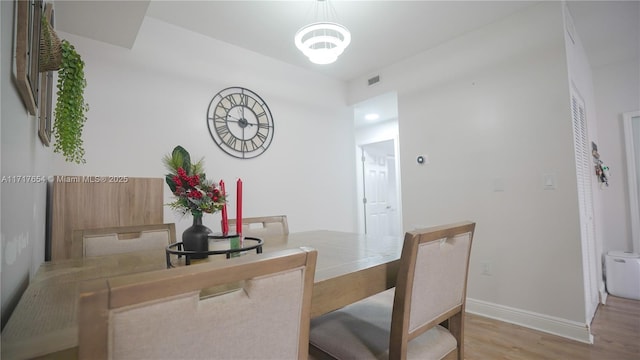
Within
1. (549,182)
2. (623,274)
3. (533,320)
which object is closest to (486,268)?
(533,320)

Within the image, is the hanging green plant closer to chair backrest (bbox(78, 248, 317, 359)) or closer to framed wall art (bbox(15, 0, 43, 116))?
framed wall art (bbox(15, 0, 43, 116))

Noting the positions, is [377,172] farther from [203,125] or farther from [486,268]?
[203,125]

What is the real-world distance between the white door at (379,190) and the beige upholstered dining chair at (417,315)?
3.98 m

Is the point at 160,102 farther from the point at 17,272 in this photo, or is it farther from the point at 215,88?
the point at 17,272

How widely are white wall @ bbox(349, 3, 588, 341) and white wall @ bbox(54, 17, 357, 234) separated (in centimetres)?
106

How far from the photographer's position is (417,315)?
92 centimetres

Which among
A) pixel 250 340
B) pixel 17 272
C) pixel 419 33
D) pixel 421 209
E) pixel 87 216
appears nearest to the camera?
pixel 250 340

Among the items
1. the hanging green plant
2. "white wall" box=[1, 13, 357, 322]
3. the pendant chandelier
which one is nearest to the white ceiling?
"white wall" box=[1, 13, 357, 322]

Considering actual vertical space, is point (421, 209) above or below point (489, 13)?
below

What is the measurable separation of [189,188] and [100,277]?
1.23ft

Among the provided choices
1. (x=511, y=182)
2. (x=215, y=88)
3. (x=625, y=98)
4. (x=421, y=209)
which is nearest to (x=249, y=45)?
(x=215, y=88)

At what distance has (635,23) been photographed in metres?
2.56

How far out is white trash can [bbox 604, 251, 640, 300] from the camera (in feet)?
9.10

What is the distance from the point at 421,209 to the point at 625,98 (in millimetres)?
2698
